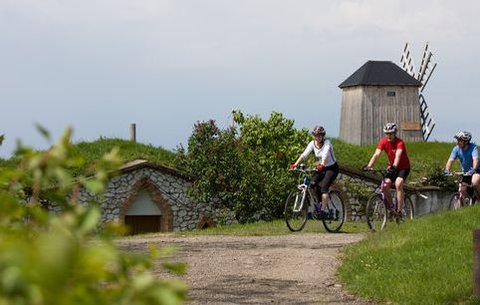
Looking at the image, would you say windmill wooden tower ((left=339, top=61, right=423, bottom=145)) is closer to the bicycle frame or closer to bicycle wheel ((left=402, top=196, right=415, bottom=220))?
bicycle wheel ((left=402, top=196, right=415, bottom=220))

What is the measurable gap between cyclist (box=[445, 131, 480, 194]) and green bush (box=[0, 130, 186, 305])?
50.0 feet

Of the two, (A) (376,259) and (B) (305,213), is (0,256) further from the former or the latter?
(B) (305,213)

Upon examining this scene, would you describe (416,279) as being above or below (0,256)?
below

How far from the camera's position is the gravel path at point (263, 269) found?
1038 cm

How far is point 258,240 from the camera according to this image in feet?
52.1

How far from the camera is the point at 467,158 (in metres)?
17.8

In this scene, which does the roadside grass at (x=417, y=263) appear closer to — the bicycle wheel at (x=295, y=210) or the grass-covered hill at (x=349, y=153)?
the bicycle wheel at (x=295, y=210)

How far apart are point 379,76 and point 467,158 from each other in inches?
1357

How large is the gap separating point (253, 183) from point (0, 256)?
95.5 feet

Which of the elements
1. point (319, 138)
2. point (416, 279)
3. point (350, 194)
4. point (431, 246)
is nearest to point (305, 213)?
point (319, 138)

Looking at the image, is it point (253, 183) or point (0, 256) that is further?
point (253, 183)

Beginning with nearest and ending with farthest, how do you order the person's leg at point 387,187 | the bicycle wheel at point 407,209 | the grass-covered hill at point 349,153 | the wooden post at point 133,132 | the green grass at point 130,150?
1. the person's leg at point 387,187
2. the bicycle wheel at point 407,209
3. the green grass at point 130,150
4. the grass-covered hill at point 349,153
5. the wooden post at point 133,132

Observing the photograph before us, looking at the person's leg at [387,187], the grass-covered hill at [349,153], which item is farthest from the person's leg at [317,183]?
the grass-covered hill at [349,153]

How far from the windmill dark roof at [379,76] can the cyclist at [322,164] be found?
33.9m
